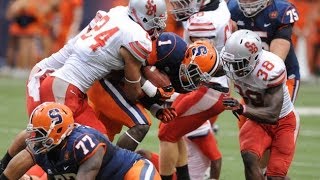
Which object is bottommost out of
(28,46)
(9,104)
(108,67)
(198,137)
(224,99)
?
(28,46)

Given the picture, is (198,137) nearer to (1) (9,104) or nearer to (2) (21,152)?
(2) (21,152)

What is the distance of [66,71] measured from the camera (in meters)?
8.15

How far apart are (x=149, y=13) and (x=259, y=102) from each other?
3.42 feet

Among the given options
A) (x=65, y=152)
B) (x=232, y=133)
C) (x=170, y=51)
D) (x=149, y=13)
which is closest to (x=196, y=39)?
(x=170, y=51)

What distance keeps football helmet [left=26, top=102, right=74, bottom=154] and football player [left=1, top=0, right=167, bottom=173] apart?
876 mm

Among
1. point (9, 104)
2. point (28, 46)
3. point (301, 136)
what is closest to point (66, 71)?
point (301, 136)

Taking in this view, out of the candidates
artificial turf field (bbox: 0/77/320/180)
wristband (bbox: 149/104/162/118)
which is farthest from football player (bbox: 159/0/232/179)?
artificial turf field (bbox: 0/77/320/180)

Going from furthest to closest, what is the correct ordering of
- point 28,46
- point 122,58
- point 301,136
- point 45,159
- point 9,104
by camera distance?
point 28,46 → point 9,104 → point 301,136 → point 122,58 → point 45,159

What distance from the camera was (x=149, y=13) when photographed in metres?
8.12

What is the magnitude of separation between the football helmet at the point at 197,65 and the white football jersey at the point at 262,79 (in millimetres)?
234

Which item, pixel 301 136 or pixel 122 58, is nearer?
pixel 122 58

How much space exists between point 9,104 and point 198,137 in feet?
19.7

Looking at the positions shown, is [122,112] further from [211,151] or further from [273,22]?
[273,22]

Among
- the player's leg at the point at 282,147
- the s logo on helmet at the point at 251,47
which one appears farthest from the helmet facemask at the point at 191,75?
the player's leg at the point at 282,147
